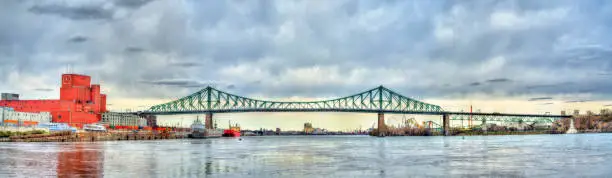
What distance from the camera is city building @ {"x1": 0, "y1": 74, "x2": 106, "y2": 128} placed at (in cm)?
14762

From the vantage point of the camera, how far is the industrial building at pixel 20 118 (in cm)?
12471

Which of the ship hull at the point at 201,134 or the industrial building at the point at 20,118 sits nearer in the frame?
the industrial building at the point at 20,118

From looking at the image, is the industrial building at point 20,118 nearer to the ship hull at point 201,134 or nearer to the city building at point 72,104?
the city building at point 72,104

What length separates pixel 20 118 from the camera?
134m

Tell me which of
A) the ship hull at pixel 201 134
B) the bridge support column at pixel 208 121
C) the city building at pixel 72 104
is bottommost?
the ship hull at pixel 201 134

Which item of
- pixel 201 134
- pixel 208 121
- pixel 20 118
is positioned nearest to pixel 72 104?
pixel 20 118

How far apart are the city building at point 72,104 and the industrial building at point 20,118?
14.4 feet

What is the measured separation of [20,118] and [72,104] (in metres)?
16.2

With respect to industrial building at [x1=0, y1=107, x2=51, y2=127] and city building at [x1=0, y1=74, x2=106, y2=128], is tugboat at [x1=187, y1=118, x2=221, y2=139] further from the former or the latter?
industrial building at [x1=0, y1=107, x2=51, y2=127]

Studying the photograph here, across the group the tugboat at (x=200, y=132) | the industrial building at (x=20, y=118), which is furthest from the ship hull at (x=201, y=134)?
the industrial building at (x=20, y=118)

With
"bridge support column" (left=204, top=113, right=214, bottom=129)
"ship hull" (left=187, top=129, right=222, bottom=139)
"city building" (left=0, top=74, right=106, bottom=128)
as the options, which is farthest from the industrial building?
"bridge support column" (left=204, top=113, right=214, bottom=129)

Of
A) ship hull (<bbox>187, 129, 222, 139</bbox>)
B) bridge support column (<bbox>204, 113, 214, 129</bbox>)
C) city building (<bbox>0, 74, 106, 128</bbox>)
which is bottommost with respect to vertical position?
ship hull (<bbox>187, 129, 222, 139</bbox>)

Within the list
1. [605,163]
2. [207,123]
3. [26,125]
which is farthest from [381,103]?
[605,163]

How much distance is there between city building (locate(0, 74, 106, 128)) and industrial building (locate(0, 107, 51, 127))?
440 cm
